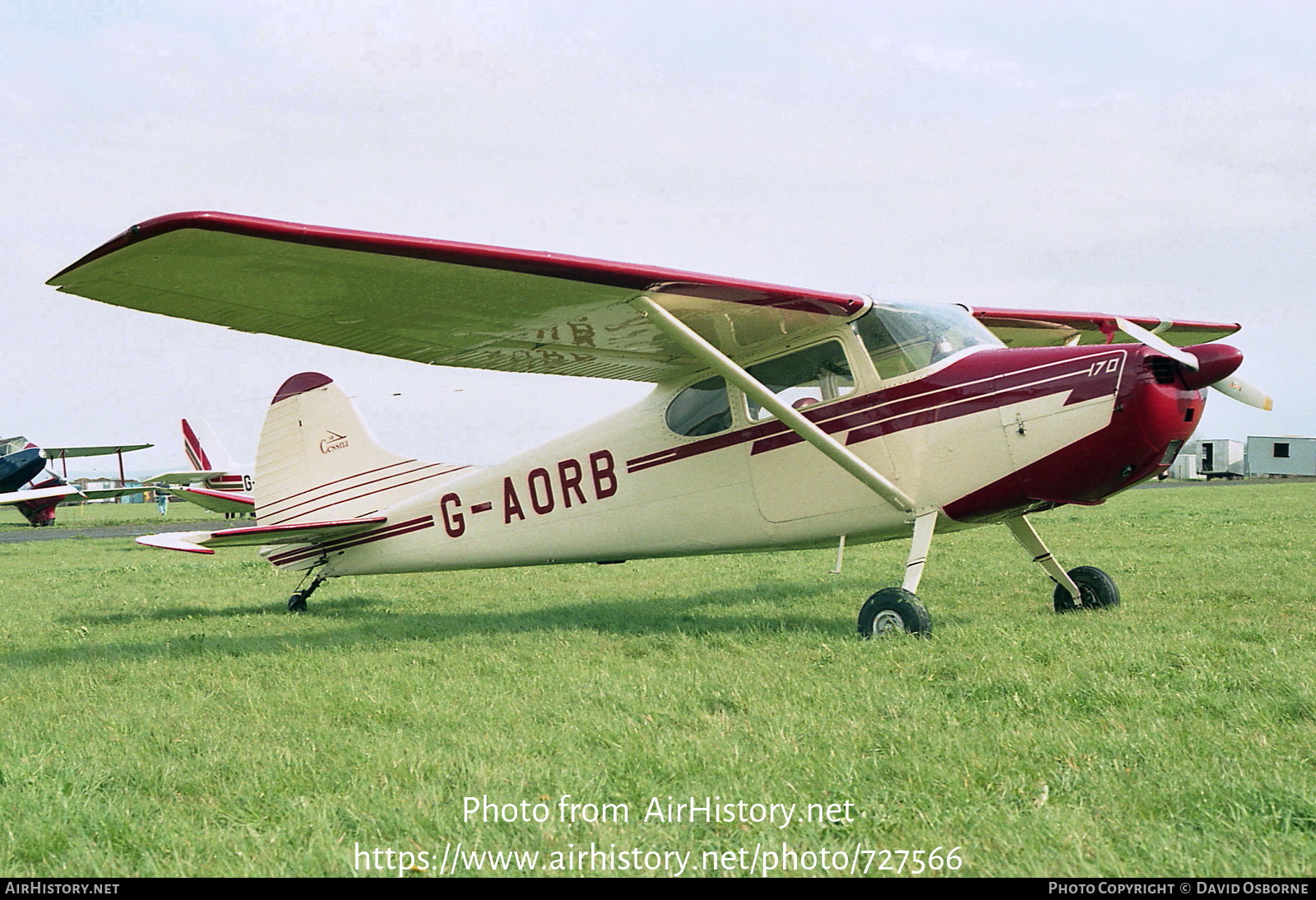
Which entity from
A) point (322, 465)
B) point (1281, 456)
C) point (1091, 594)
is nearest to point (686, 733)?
point (1091, 594)

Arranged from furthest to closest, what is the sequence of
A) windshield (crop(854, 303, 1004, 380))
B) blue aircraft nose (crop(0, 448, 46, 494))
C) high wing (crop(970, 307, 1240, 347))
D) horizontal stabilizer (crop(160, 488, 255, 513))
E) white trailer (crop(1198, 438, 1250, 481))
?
white trailer (crop(1198, 438, 1250, 481)) < blue aircraft nose (crop(0, 448, 46, 494)) < horizontal stabilizer (crop(160, 488, 255, 513)) < high wing (crop(970, 307, 1240, 347)) < windshield (crop(854, 303, 1004, 380))

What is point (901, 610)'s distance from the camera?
6.34 m

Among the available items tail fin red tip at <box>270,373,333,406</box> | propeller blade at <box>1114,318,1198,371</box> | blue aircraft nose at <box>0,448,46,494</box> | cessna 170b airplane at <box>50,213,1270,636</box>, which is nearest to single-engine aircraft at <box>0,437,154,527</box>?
blue aircraft nose at <box>0,448,46,494</box>

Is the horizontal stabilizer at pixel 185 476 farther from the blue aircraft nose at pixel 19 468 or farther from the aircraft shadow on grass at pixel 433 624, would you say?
the aircraft shadow on grass at pixel 433 624

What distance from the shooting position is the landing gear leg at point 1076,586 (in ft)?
24.9

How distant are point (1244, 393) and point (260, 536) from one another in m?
7.97

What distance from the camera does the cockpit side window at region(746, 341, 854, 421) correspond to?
23.6 ft

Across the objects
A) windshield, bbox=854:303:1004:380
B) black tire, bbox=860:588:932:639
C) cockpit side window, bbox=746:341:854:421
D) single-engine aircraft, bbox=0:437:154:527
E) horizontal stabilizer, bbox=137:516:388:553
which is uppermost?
windshield, bbox=854:303:1004:380

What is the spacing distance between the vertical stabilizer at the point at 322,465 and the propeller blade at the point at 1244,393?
677cm

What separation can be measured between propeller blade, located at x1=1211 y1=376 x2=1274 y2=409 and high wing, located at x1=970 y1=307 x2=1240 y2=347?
1.90 metres

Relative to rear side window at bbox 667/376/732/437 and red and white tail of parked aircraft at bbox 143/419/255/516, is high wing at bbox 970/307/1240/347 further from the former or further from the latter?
red and white tail of parked aircraft at bbox 143/419/255/516
